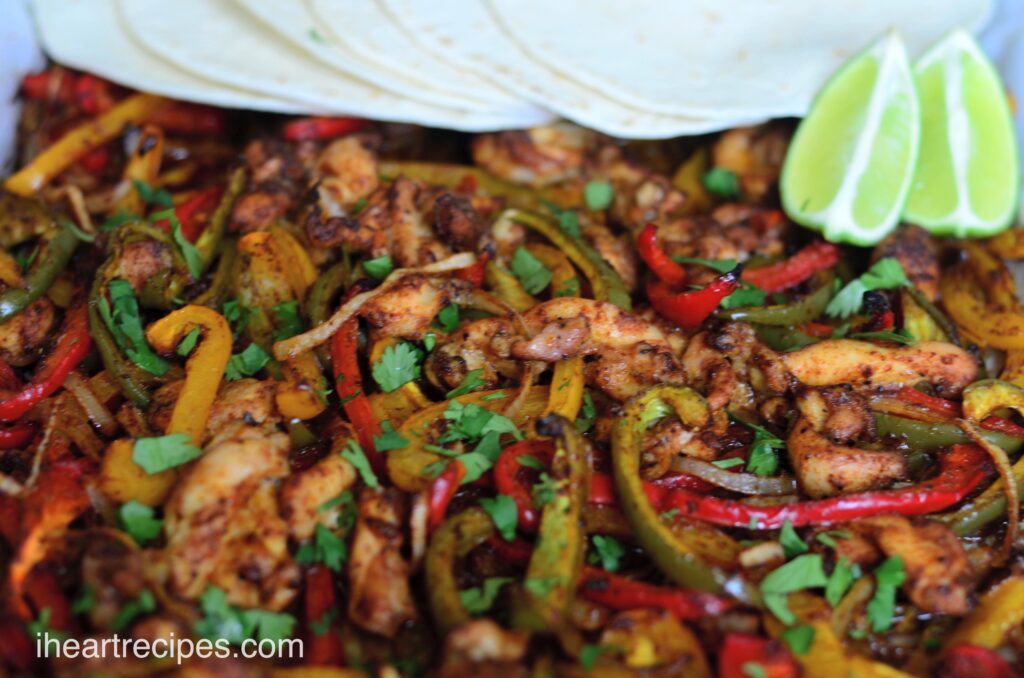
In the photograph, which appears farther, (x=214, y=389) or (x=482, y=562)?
(x=214, y=389)

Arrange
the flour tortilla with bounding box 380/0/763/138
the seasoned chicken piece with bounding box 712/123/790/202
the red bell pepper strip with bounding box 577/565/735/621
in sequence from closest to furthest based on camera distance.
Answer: the red bell pepper strip with bounding box 577/565/735/621 < the flour tortilla with bounding box 380/0/763/138 < the seasoned chicken piece with bounding box 712/123/790/202

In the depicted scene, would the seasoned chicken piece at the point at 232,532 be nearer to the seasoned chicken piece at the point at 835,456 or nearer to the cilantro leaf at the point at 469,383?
the cilantro leaf at the point at 469,383

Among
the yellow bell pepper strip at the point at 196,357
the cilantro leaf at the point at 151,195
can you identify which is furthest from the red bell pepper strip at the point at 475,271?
the cilantro leaf at the point at 151,195

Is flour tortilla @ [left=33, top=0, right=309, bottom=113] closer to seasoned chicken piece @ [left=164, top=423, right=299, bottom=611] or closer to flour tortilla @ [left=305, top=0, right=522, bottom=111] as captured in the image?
flour tortilla @ [left=305, top=0, right=522, bottom=111]

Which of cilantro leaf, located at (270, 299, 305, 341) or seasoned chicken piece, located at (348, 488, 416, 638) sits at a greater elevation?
cilantro leaf, located at (270, 299, 305, 341)

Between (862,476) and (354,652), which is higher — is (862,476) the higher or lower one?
the higher one

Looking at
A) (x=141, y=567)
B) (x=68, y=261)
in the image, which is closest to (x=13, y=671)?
(x=141, y=567)

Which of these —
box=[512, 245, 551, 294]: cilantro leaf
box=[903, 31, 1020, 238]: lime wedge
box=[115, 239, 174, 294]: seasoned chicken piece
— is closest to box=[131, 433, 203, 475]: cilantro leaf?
box=[115, 239, 174, 294]: seasoned chicken piece

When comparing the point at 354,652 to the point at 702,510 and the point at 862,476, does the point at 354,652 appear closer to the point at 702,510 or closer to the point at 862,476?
the point at 702,510

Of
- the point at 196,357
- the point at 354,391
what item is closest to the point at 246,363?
the point at 196,357
